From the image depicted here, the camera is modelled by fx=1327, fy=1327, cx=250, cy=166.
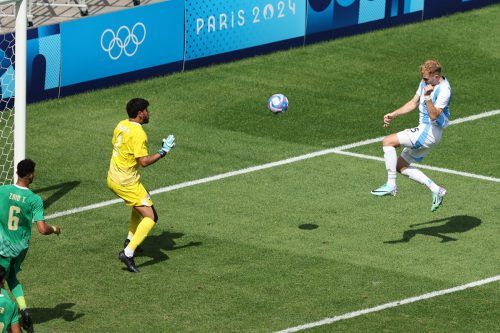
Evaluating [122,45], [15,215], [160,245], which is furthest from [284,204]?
[122,45]

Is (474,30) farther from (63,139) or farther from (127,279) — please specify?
(127,279)

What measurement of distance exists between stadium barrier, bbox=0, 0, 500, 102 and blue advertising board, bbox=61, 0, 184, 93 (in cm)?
2

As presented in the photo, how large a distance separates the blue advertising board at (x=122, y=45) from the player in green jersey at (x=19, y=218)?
11.3 m

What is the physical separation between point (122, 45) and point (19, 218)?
12.3m

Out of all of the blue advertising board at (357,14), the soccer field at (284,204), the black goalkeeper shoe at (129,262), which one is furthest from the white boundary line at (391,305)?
the blue advertising board at (357,14)

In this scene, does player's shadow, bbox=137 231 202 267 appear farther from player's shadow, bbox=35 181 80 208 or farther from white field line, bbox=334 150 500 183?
white field line, bbox=334 150 500 183

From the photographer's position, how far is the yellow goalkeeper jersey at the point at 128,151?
1948cm

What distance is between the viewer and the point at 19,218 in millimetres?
16938

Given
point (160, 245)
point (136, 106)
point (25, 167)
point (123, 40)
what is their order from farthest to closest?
point (123, 40) < point (160, 245) < point (136, 106) < point (25, 167)

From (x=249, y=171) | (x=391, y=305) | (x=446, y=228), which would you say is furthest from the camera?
(x=249, y=171)

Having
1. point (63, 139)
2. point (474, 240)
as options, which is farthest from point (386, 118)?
point (63, 139)

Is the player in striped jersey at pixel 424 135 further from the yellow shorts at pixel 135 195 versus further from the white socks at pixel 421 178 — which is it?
the yellow shorts at pixel 135 195

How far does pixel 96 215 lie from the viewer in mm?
22391

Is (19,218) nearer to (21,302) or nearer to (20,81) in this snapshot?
(21,302)
